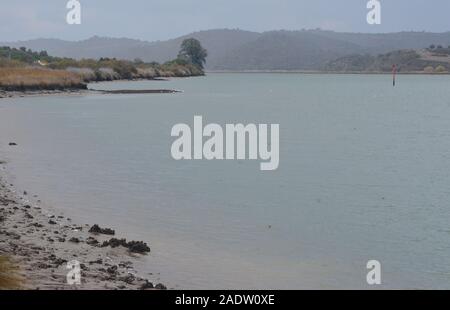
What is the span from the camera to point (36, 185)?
84.4 feet

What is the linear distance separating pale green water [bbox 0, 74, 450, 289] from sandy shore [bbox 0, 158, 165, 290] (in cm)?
73

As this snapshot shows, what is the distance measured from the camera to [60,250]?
15523mm

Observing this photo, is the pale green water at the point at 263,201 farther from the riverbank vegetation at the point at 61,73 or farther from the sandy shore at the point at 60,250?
the riverbank vegetation at the point at 61,73

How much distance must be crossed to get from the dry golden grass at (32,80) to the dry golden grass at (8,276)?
7711 cm

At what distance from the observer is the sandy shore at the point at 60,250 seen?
13.0m

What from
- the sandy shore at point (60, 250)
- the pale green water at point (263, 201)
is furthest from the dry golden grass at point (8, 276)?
the pale green water at point (263, 201)

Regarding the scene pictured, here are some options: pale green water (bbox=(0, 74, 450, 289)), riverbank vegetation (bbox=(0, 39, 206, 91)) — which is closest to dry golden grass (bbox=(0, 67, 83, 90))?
riverbank vegetation (bbox=(0, 39, 206, 91))

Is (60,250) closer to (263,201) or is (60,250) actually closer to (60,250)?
(60,250)

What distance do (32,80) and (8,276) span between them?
82.5m

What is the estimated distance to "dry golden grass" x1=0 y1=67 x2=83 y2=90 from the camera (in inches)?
3438

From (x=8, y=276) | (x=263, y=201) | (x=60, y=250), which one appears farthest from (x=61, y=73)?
(x=8, y=276)

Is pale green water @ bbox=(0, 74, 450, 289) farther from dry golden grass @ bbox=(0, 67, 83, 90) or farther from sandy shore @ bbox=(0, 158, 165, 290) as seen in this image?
dry golden grass @ bbox=(0, 67, 83, 90)
